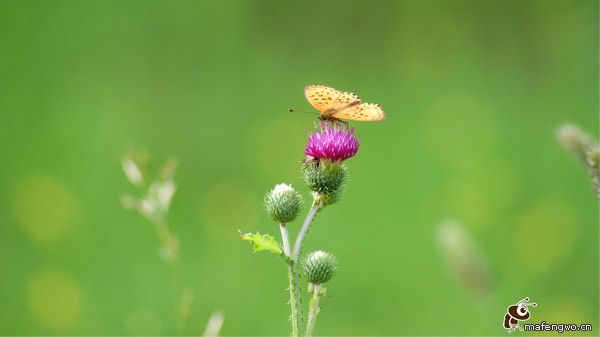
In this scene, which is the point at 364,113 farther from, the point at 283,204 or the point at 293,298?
the point at 293,298

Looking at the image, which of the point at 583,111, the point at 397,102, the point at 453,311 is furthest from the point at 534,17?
the point at 453,311

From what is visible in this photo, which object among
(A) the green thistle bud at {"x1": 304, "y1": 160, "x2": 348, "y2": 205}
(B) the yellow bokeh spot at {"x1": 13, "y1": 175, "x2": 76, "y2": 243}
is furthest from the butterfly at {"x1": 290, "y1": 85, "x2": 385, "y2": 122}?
(B) the yellow bokeh spot at {"x1": 13, "y1": 175, "x2": 76, "y2": 243}

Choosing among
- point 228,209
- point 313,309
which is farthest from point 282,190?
point 228,209

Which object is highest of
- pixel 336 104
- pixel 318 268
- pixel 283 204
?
pixel 336 104

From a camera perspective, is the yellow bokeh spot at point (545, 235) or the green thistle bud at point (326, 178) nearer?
the green thistle bud at point (326, 178)

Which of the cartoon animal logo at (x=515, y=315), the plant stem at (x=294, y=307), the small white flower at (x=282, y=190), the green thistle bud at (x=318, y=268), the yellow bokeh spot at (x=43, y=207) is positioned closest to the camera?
the plant stem at (x=294, y=307)

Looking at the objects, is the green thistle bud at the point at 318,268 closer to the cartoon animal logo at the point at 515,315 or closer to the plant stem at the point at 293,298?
the plant stem at the point at 293,298

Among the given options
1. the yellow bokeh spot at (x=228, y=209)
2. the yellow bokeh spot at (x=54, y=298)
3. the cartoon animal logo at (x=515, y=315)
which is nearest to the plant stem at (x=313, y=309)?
the cartoon animal logo at (x=515, y=315)
